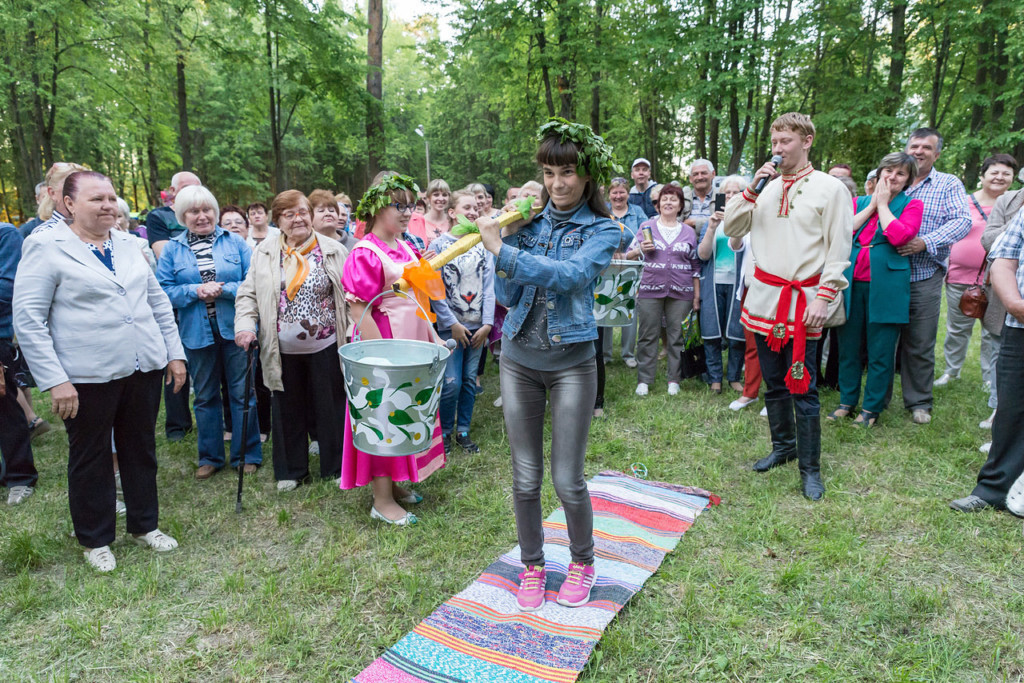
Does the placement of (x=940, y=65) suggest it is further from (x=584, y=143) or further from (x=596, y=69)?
(x=584, y=143)

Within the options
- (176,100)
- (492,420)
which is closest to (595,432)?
(492,420)

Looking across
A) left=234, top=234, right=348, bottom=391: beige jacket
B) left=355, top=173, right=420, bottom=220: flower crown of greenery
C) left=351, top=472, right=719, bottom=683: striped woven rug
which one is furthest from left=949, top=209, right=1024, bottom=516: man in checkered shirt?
left=234, top=234, right=348, bottom=391: beige jacket

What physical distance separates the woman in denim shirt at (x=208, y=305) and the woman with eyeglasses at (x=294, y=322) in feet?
1.28

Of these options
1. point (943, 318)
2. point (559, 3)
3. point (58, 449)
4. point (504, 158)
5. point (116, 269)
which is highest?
point (559, 3)

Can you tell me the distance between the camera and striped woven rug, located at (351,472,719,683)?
268cm

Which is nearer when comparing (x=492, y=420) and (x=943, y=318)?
(x=492, y=420)

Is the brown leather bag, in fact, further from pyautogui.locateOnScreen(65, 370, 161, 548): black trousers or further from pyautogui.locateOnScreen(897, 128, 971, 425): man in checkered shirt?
pyautogui.locateOnScreen(65, 370, 161, 548): black trousers

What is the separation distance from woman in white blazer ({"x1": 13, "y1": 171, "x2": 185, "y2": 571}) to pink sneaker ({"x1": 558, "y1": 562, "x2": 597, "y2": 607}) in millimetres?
2454

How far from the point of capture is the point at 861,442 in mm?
5070

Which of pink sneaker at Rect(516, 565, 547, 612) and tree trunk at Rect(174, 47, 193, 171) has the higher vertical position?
tree trunk at Rect(174, 47, 193, 171)

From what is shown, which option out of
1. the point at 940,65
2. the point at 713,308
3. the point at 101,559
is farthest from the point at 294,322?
the point at 940,65

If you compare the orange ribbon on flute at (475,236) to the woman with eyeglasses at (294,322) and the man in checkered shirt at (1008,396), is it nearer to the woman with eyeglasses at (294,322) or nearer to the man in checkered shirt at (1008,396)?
the woman with eyeglasses at (294,322)

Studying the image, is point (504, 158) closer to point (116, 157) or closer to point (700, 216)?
point (700, 216)

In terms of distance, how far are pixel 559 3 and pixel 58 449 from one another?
11174 millimetres
